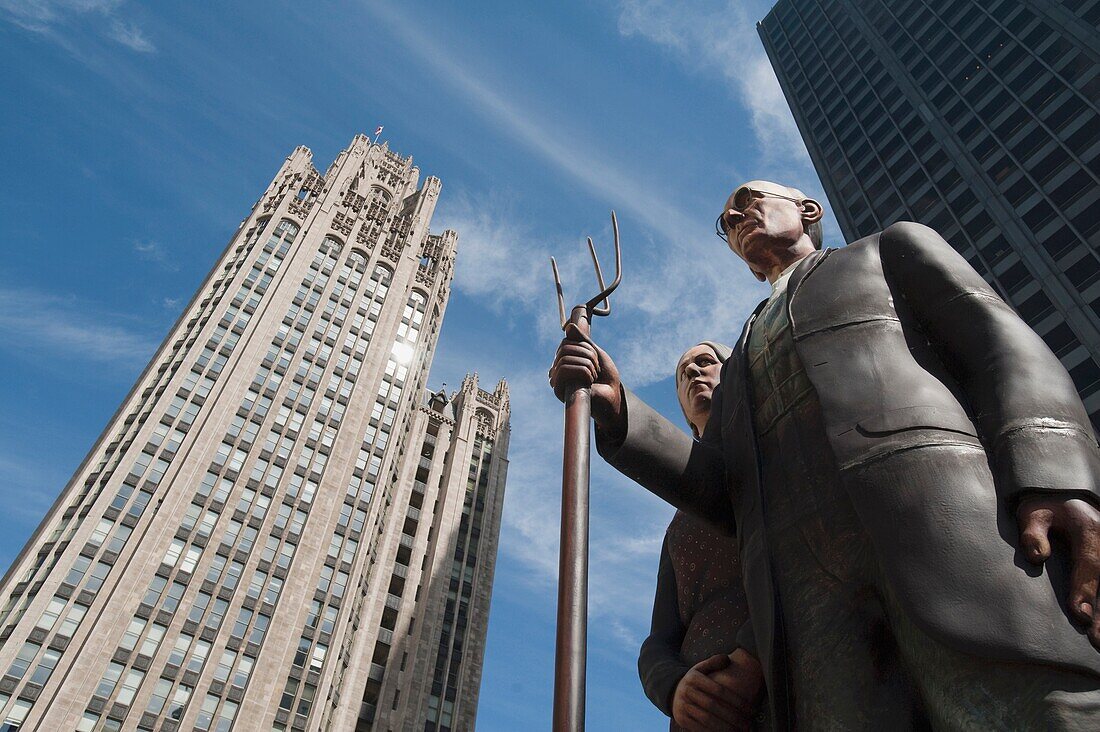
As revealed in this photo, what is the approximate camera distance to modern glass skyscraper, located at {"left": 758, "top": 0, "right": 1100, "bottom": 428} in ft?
146

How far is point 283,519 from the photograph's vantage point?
53.3m

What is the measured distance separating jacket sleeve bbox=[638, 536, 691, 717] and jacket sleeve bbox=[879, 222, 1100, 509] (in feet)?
5.29

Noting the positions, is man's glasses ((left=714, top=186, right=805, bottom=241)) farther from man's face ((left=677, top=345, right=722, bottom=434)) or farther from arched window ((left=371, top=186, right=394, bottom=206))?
arched window ((left=371, top=186, right=394, bottom=206))

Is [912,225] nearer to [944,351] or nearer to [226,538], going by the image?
[944,351]

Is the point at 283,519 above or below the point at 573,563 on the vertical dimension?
above

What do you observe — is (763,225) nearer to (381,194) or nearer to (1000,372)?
(1000,372)

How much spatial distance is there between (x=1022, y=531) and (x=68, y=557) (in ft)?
169

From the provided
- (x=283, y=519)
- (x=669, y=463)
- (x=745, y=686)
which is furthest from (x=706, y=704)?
(x=283, y=519)

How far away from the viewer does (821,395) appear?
3193 mm

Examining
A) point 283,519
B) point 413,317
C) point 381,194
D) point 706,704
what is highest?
point 381,194

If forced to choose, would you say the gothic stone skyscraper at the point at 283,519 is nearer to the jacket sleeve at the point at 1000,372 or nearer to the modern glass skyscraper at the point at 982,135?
the modern glass skyscraper at the point at 982,135

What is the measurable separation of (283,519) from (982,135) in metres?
54.9

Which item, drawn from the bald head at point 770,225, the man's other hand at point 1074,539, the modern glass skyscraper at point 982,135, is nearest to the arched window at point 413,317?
the modern glass skyscraper at point 982,135

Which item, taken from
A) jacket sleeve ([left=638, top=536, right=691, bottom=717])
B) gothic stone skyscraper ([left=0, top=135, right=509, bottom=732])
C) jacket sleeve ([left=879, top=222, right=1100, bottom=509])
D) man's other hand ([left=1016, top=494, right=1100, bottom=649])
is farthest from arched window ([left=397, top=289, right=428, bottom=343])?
man's other hand ([left=1016, top=494, right=1100, bottom=649])
